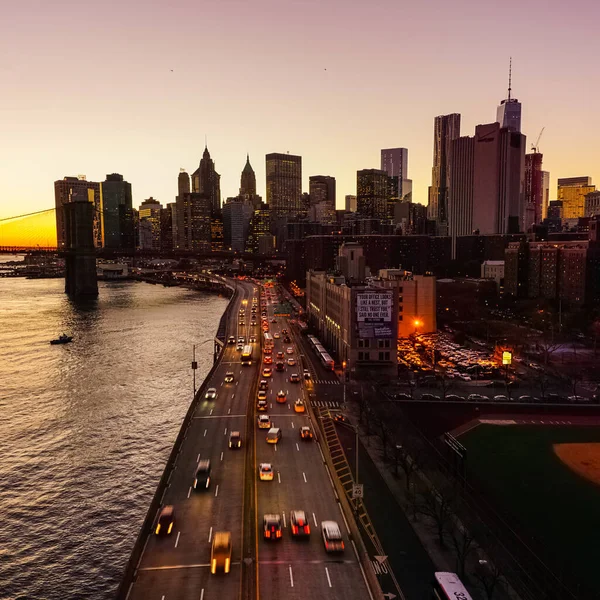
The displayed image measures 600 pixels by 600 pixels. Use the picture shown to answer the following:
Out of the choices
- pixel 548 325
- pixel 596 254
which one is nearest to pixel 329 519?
Result: pixel 548 325

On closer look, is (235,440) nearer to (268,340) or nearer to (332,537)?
(332,537)

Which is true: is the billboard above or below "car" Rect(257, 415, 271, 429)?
above

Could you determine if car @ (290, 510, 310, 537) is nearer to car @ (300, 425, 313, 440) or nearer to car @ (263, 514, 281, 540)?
car @ (263, 514, 281, 540)

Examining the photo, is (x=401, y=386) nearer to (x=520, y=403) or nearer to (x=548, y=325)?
(x=520, y=403)

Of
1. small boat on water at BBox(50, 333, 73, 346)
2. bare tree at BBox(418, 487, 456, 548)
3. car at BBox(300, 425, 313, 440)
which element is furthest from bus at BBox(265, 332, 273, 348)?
bare tree at BBox(418, 487, 456, 548)

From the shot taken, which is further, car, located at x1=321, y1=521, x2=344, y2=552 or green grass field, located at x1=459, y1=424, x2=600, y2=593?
green grass field, located at x1=459, y1=424, x2=600, y2=593

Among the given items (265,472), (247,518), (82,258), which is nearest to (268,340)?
(265,472)

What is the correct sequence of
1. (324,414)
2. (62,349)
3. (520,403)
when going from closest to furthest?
(324,414), (520,403), (62,349)
